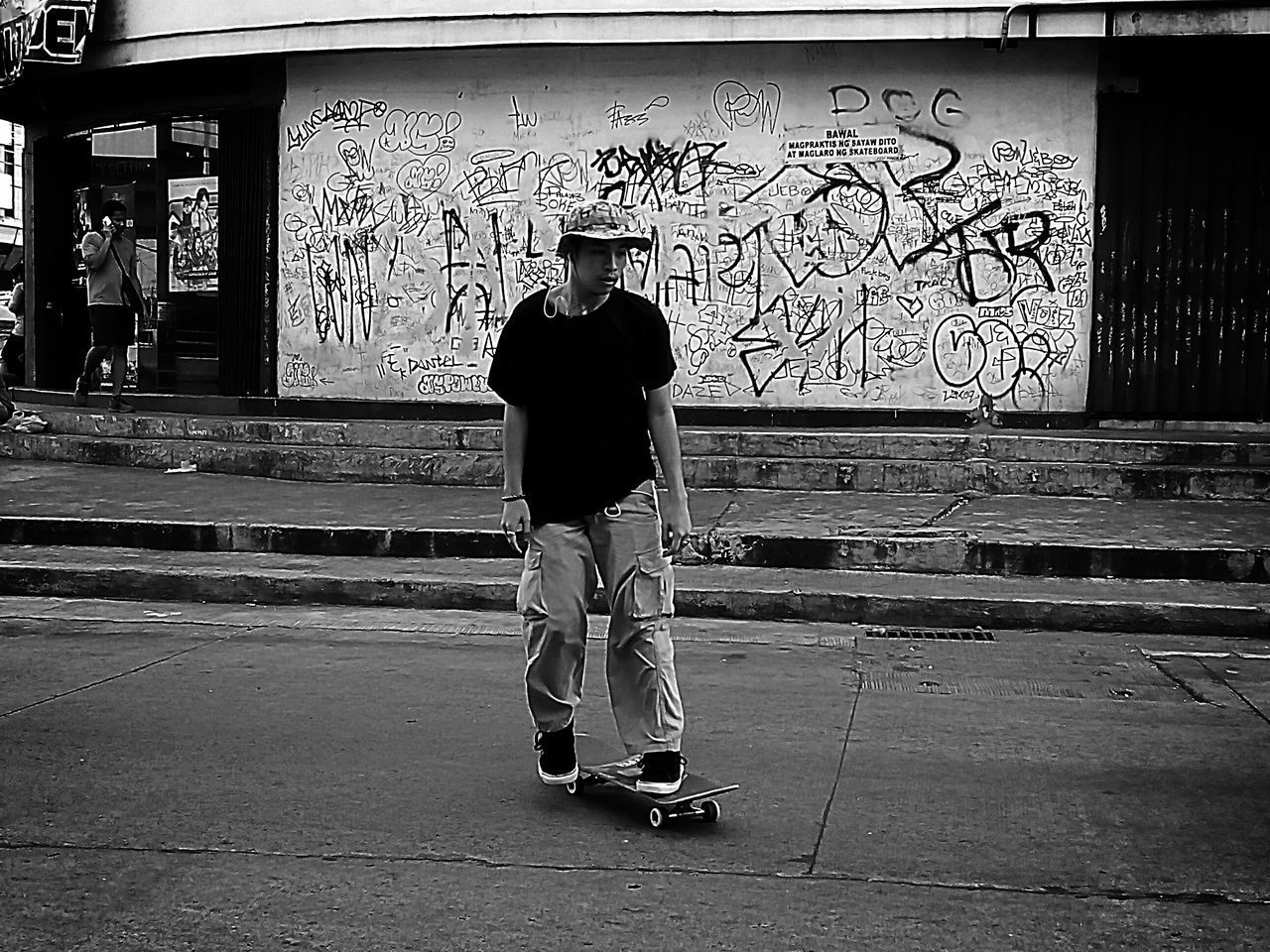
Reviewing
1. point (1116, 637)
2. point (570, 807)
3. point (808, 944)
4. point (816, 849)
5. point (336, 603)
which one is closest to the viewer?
point (808, 944)

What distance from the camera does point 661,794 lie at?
495 centimetres

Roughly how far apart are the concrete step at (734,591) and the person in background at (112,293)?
193 inches

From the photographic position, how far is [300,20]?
1400 cm

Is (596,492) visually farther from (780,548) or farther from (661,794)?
(780,548)

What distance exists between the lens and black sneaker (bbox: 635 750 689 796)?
196 inches

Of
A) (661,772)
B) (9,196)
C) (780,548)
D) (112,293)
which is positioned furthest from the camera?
(9,196)

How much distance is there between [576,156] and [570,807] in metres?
9.65

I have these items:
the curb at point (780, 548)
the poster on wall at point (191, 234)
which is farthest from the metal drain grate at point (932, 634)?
the poster on wall at point (191, 234)

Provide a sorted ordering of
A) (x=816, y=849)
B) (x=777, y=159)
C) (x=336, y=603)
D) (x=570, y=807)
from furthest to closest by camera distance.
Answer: (x=777, y=159) < (x=336, y=603) < (x=570, y=807) < (x=816, y=849)

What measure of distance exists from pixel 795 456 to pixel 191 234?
679 centimetres

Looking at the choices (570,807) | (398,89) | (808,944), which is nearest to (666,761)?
(570,807)

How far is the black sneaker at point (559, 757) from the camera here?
207 inches

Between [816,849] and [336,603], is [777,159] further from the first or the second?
[816,849]

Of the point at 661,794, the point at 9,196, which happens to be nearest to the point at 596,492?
the point at 661,794
